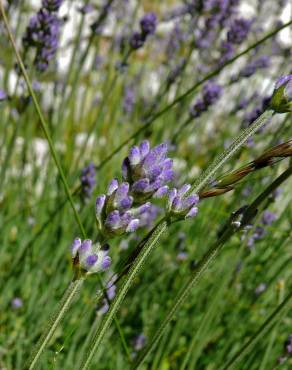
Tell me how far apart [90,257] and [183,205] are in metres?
0.16

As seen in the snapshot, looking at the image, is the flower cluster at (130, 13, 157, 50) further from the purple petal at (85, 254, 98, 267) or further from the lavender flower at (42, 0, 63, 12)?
the purple petal at (85, 254, 98, 267)

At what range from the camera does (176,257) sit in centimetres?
257

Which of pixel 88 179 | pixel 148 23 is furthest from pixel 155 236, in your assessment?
pixel 148 23

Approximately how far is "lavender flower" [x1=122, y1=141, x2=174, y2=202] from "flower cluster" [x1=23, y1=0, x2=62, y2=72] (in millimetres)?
1026

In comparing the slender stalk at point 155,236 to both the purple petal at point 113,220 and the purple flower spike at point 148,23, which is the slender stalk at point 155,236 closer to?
the purple petal at point 113,220

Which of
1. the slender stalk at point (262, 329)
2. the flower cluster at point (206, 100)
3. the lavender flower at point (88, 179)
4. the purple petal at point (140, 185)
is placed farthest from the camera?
the flower cluster at point (206, 100)

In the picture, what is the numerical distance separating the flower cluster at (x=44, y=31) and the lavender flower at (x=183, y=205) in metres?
1.03

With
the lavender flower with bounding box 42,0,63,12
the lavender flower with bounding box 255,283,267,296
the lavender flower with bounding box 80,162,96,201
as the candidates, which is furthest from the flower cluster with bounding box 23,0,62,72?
the lavender flower with bounding box 255,283,267,296

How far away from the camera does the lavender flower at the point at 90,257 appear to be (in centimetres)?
78

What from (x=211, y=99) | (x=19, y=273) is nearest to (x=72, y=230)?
(x=19, y=273)

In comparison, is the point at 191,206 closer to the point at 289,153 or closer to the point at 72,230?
the point at 289,153

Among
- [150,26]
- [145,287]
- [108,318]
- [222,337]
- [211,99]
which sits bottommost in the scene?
[108,318]

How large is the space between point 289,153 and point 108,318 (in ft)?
1.20

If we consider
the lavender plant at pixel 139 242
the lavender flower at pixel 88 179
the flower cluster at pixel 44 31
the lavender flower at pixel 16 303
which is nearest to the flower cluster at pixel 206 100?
the lavender plant at pixel 139 242
